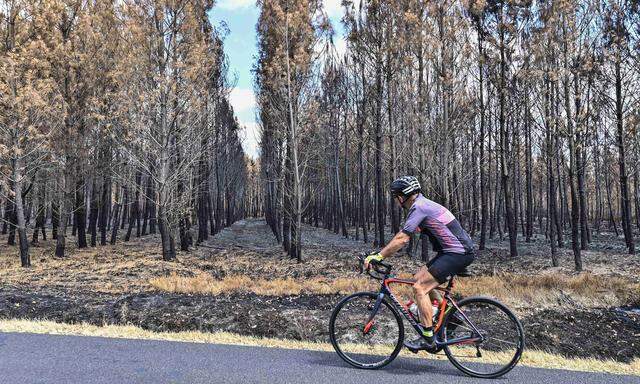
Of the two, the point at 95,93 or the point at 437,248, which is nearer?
the point at 437,248

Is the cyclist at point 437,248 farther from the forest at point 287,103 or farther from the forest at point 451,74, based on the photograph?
the forest at point 451,74

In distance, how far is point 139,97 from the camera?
18.5m

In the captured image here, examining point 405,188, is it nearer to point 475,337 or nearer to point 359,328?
point 475,337

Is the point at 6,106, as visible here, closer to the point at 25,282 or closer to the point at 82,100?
the point at 82,100

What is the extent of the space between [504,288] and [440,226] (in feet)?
24.0

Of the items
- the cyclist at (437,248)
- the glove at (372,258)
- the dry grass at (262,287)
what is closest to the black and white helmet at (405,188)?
the cyclist at (437,248)

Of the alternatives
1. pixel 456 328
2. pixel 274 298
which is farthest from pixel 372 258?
pixel 274 298

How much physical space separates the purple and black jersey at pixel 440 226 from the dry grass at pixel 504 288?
5.40 metres

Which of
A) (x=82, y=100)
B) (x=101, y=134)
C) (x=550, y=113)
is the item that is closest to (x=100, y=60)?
(x=82, y=100)

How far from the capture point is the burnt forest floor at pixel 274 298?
A: 7.27m

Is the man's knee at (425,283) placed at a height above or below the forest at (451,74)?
below

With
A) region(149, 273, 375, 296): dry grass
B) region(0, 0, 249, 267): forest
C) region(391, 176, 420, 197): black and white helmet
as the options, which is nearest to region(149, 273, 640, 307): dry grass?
region(149, 273, 375, 296): dry grass

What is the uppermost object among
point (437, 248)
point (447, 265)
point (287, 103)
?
point (287, 103)

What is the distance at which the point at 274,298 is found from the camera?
1009cm
